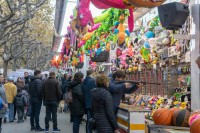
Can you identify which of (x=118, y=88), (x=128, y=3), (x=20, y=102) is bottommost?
(x=20, y=102)

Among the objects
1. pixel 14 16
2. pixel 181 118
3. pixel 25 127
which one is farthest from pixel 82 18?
pixel 14 16

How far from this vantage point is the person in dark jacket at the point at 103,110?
6125 millimetres

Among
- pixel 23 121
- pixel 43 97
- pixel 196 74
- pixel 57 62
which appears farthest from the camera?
pixel 57 62

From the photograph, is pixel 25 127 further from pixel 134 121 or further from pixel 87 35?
pixel 134 121

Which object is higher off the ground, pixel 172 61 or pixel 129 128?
pixel 172 61

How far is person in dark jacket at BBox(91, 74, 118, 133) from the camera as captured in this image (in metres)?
6.12

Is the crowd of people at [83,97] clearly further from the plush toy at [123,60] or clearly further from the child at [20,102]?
the plush toy at [123,60]

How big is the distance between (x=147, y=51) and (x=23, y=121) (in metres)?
5.81

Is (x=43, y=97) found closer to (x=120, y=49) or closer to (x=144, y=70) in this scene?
(x=144, y=70)

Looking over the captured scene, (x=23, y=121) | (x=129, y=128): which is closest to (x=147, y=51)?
(x=129, y=128)

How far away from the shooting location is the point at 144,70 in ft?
40.7

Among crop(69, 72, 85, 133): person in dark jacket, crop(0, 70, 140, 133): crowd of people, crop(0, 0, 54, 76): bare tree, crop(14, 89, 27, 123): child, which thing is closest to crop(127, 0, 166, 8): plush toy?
crop(0, 70, 140, 133): crowd of people

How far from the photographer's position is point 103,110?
20.5ft

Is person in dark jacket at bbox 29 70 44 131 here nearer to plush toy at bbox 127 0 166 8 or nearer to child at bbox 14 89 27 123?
child at bbox 14 89 27 123
